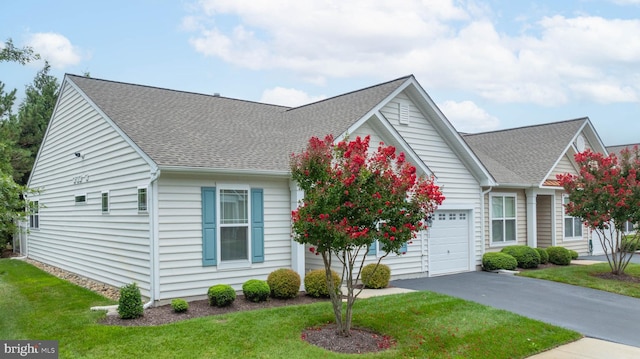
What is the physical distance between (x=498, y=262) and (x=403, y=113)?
600cm

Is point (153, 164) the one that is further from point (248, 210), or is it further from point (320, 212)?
point (320, 212)

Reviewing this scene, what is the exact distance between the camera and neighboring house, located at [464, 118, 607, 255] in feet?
58.6

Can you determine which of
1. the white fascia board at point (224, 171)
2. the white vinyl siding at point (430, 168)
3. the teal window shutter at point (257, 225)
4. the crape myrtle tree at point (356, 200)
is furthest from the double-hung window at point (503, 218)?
the crape myrtle tree at point (356, 200)

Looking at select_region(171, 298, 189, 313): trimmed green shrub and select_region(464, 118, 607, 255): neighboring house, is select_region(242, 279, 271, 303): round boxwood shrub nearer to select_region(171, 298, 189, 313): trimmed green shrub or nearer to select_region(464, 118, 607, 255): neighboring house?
select_region(171, 298, 189, 313): trimmed green shrub

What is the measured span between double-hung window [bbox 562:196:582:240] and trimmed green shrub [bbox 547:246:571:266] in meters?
2.74

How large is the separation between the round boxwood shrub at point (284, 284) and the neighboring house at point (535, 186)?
28.2 feet

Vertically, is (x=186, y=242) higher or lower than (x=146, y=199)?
lower

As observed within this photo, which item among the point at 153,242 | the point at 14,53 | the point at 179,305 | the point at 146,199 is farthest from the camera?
the point at 14,53

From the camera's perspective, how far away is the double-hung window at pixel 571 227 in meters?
20.1

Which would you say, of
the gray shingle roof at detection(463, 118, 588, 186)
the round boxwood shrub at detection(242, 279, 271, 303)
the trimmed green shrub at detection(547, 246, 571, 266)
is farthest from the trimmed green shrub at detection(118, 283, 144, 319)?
the trimmed green shrub at detection(547, 246, 571, 266)

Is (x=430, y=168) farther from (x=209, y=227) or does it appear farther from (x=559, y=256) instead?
(x=209, y=227)

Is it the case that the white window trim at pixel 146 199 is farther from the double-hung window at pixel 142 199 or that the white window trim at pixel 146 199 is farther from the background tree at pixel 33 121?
the background tree at pixel 33 121

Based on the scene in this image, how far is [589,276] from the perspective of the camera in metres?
14.9

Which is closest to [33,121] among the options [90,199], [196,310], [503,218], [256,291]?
[90,199]
